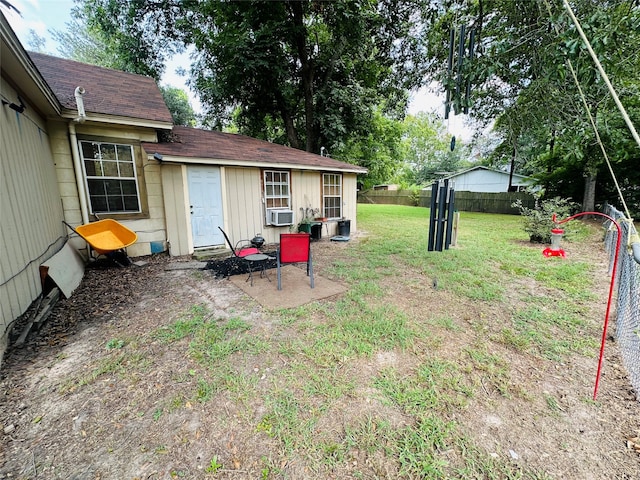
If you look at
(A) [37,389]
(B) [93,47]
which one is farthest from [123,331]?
(B) [93,47]

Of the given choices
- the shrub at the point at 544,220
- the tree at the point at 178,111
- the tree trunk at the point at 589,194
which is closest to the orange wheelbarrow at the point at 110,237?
the shrub at the point at 544,220

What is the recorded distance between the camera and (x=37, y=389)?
7.25 ft

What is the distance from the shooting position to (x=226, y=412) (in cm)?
200

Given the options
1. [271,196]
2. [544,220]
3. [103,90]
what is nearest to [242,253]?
[271,196]

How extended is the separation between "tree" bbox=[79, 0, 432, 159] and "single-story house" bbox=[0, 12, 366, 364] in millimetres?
4102

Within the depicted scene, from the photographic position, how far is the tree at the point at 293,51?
10023 millimetres

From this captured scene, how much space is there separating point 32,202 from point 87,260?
2255 millimetres

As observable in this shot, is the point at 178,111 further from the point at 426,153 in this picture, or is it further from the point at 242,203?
the point at 426,153

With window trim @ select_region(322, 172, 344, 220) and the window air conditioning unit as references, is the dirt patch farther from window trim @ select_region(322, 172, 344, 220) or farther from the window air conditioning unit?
window trim @ select_region(322, 172, 344, 220)

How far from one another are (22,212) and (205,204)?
3450 millimetres

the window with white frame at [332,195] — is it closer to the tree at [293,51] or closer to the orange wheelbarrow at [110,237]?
the tree at [293,51]

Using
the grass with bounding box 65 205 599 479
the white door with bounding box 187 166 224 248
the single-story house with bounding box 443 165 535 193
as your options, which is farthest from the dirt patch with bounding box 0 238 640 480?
the single-story house with bounding box 443 165 535 193

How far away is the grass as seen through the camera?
67.7 inches

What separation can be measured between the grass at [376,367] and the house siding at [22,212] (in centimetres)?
118
